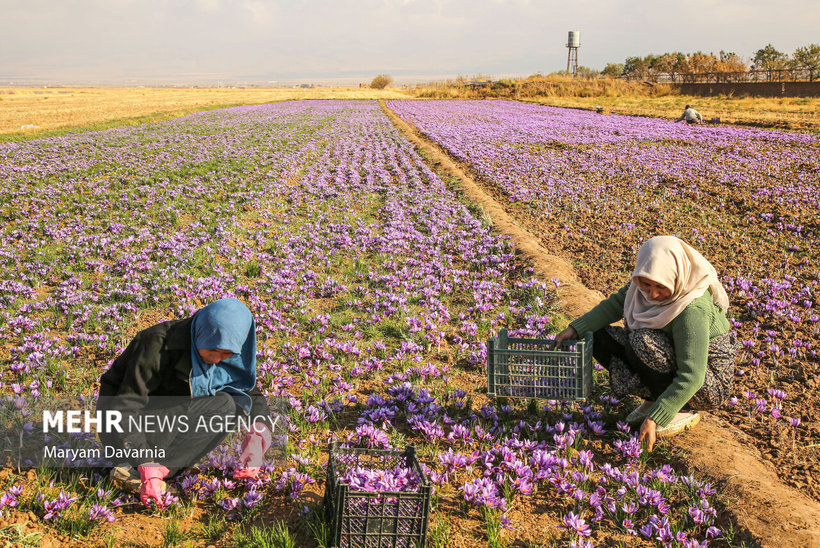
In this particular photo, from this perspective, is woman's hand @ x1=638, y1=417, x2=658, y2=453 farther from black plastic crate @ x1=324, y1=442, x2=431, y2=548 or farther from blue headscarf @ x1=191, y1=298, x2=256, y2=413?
blue headscarf @ x1=191, y1=298, x2=256, y2=413

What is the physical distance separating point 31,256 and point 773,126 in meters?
32.3

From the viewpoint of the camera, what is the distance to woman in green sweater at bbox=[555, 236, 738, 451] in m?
4.20

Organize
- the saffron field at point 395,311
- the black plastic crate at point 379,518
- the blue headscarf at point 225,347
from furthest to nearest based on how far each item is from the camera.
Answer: the saffron field at point 395,311 < the blue headscarf at point 225,347 < the black plastic crate at point 379,518

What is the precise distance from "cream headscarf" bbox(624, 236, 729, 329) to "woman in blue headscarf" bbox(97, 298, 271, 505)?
2.99 metres

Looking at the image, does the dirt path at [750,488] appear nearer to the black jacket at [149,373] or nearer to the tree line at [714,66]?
the black jacket at [149,373]

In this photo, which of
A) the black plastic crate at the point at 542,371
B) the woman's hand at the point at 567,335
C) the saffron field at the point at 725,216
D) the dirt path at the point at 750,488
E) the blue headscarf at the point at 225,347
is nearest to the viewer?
the dirt path at the point at 750,488

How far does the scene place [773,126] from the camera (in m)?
28.4

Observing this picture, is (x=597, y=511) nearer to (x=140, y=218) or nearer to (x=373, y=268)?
(x=373, y=268)

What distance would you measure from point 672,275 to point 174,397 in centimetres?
377


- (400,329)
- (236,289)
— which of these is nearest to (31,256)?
(236,289)

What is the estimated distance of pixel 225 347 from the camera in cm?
363

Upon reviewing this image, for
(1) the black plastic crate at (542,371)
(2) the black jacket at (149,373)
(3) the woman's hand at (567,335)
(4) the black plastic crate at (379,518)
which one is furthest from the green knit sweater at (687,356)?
(2) the black jacket at (149,373)

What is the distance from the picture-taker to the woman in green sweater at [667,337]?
13.8 ft

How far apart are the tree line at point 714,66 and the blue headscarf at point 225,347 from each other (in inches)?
2296
